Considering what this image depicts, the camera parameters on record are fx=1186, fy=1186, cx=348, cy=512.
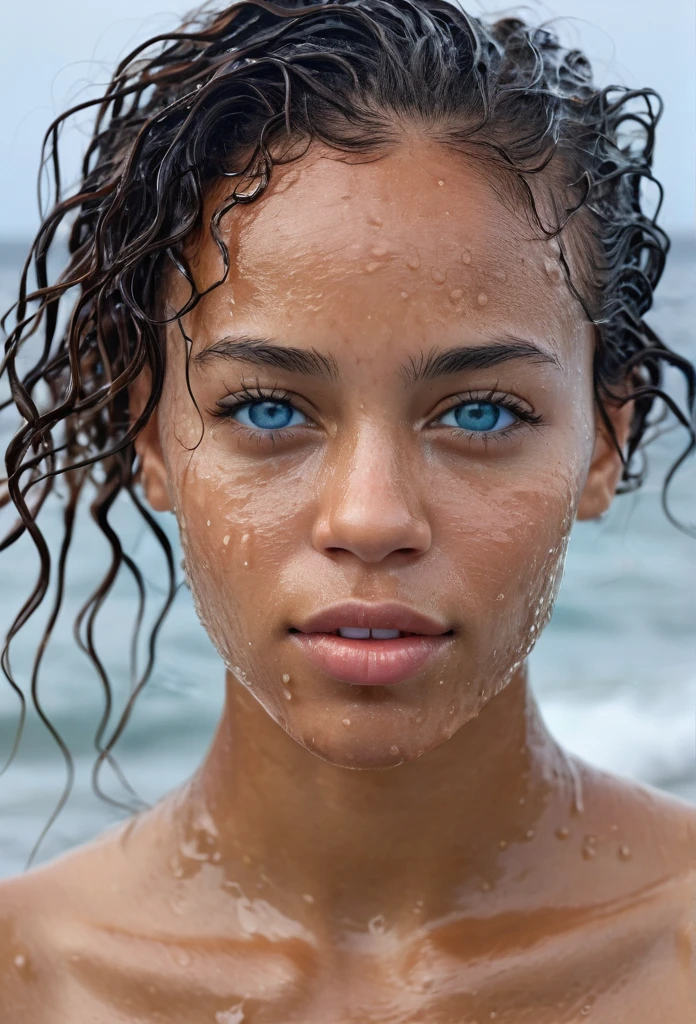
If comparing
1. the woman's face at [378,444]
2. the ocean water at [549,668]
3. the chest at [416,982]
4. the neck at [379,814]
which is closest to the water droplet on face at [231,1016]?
the chest at [416,982]

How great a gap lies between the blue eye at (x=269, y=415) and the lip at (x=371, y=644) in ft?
0.83

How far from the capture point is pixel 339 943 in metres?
1.81

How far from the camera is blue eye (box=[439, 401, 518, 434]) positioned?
1.52 metres

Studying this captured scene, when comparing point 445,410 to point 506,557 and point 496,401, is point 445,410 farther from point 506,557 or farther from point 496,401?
point 506,557

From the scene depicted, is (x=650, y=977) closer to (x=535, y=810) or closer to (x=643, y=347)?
(x=535, y=810)

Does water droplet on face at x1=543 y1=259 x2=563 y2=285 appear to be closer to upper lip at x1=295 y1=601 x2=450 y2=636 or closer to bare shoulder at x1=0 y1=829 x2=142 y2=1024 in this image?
upper lip at x1=295 y1=601 x2=450 y2=636

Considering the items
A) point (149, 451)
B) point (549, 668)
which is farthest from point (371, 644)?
point (549, 668)

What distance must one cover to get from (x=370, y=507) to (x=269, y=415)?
0.73 feet

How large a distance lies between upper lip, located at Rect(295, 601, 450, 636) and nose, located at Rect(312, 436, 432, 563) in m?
0.06

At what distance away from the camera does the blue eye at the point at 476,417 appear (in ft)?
4.97

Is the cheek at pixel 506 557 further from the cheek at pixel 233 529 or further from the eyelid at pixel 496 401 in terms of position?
the cheek at pixel 233 529

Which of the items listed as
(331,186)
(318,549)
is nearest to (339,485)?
(318,549)

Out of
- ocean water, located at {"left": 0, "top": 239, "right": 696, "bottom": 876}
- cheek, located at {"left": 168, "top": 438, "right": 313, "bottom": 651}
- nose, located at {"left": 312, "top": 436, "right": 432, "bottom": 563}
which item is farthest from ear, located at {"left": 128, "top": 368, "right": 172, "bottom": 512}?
ocean water, located at {"left": 0, "top": 239, "right": 696, "bottom": 876}

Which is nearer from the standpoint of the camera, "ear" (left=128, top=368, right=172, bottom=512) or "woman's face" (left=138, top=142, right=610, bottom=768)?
"woman's face" (left=138, top=142, right=610, bottom=768)
